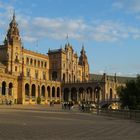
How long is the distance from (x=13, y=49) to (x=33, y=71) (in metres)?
19.4

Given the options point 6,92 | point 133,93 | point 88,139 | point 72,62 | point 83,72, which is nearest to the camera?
point 88,139

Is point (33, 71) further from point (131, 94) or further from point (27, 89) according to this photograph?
point (131, 94)

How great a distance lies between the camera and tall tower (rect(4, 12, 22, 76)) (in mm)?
123119

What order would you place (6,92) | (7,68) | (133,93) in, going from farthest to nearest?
(7,68) < (6,92) < (133,93)

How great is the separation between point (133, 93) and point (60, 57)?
84.5 m

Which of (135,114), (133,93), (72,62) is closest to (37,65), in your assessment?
(72,62)

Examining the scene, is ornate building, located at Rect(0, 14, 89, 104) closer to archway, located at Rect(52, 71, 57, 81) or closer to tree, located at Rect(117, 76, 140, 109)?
archway, located at Rect(52, 71, 57, 81)

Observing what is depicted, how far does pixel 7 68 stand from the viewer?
401 feet

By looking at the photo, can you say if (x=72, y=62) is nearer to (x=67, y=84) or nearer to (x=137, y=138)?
(x=67, y=84)

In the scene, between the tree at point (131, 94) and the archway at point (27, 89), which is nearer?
the tree at point (131, 94)

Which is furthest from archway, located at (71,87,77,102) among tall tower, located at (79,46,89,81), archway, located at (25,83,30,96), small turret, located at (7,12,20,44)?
small turret, located at (7,12,20,44)

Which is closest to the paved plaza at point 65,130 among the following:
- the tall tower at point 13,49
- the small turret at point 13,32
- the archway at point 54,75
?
the tall tower at point 13,49

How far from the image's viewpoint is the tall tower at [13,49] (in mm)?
123119

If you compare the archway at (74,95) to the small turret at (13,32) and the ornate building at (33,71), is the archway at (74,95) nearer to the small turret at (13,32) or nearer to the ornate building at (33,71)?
the ornate building at (33,71)
